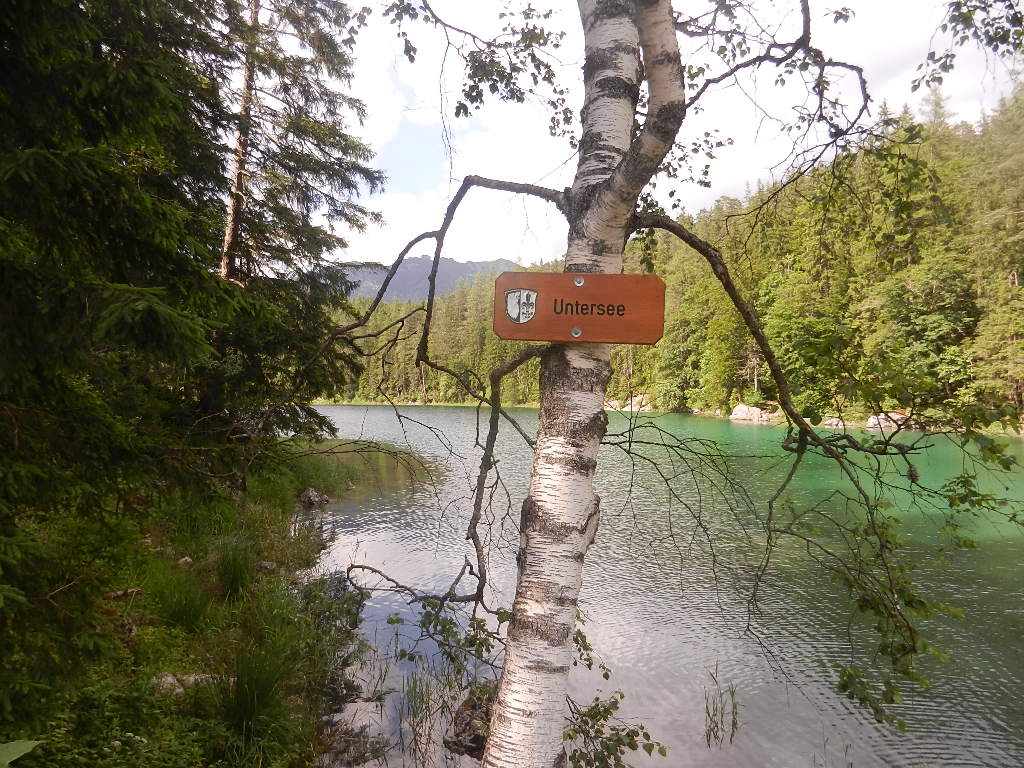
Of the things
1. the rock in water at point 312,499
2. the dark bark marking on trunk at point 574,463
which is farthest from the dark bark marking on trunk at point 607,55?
the rock in water at point 312,499

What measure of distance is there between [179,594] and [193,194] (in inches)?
186

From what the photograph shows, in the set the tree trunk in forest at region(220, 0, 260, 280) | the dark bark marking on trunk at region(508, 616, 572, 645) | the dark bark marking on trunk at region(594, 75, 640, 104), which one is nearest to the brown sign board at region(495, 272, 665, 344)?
the dark bark marking on trunk at region(594, 75, 640, 104)

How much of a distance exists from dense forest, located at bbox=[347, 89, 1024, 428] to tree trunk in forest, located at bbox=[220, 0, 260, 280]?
320cm

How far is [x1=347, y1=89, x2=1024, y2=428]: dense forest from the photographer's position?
6.54ft

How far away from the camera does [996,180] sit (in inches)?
858

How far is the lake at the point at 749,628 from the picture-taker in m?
4.40

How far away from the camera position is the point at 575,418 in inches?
62.3

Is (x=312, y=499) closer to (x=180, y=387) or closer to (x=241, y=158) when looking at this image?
(x=180, y=387)

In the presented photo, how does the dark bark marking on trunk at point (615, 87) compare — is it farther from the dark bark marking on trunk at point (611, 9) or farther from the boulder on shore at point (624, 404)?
the boulder on shore at point (624, 404)

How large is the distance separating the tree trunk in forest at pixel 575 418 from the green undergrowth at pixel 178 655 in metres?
1.46

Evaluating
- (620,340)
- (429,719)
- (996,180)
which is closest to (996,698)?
(429,719)

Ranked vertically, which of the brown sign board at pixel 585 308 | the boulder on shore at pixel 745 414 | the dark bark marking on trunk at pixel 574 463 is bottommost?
the boulder on shore at pixel 745 414

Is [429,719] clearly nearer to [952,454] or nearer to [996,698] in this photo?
[996,698]

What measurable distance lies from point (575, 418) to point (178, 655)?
169 inches
